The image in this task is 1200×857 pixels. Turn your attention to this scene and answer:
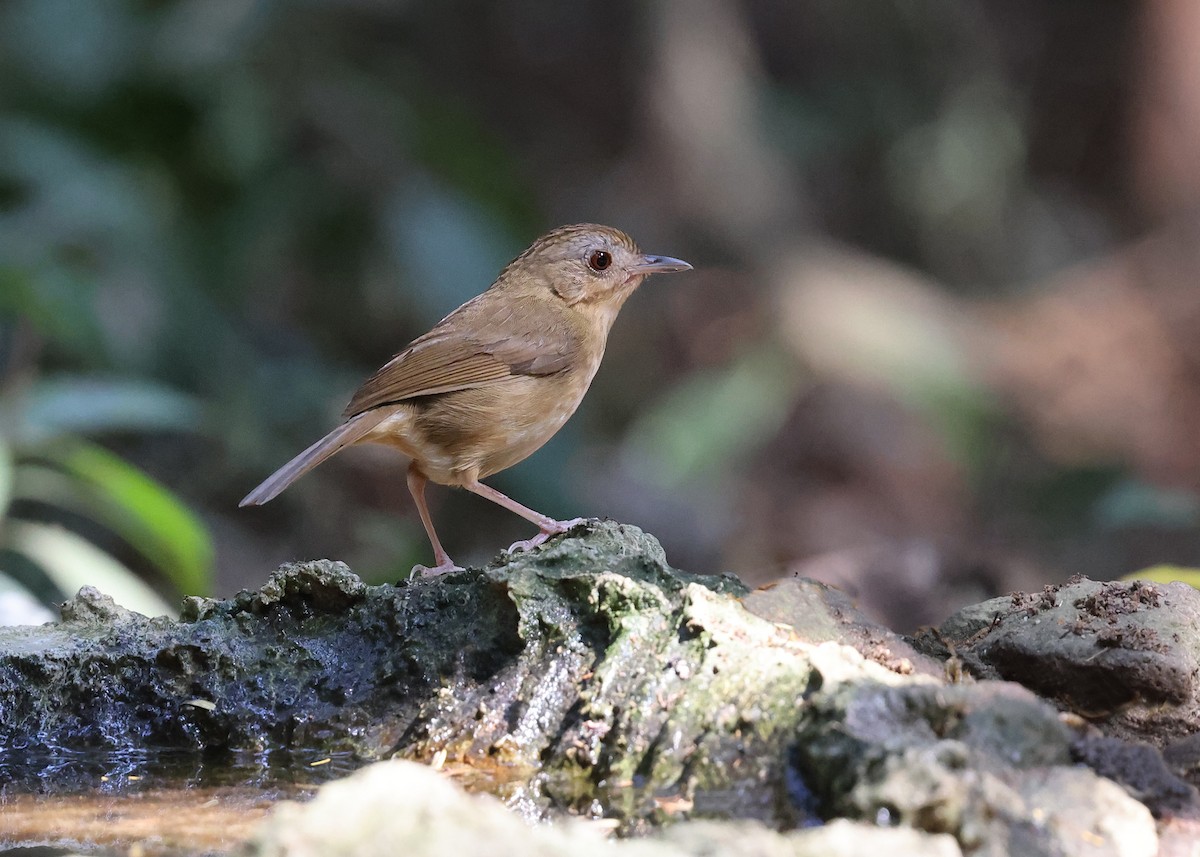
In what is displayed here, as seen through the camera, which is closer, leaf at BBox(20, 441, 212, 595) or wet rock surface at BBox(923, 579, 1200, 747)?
wet rock surface at BBox(923, 579, 1200, 747)

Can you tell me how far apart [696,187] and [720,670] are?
33.1ft

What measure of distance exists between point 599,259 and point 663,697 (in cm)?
278

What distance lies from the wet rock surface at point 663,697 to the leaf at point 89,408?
2.00 meters

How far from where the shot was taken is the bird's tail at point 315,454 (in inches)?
163

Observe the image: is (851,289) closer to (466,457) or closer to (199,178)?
(199,178)

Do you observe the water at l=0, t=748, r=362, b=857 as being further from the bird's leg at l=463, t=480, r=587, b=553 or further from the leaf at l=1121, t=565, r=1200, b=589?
the leaf at l=1121, t=565, r=1200, b=589

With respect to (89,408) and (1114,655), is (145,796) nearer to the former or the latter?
(1114,655)

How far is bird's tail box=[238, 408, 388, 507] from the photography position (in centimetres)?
413

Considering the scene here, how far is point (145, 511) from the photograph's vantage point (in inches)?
198

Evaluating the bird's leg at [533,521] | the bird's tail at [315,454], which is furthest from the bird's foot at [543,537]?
the bird's tail at [315,454]

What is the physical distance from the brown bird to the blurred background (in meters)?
0.91

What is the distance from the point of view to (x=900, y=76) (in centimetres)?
1260

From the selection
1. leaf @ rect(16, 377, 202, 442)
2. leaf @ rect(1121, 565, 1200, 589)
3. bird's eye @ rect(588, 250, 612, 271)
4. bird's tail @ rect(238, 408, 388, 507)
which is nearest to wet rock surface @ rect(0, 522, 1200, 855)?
bird's tail @ rect(238, 408, 388, 507)

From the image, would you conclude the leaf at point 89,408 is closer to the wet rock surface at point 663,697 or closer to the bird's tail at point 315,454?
the bird's tail at point 315,454
